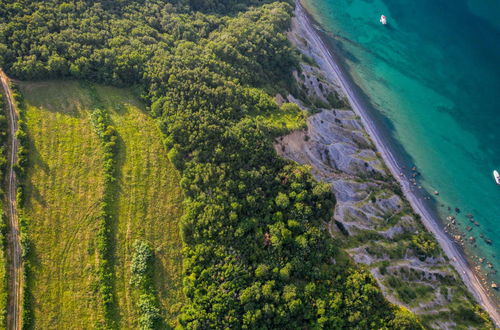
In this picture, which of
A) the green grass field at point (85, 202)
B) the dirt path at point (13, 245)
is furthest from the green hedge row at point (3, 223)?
the green grass field at point (85, 202)

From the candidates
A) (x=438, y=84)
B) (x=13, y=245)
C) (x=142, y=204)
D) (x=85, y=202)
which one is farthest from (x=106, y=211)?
(x=438, y=84)

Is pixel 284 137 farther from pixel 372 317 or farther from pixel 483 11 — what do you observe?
pixel 483 11

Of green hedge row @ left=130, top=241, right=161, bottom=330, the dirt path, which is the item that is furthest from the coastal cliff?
the dirt path

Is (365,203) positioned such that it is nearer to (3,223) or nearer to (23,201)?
(23,201)

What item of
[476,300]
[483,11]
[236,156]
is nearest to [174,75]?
[236,156]

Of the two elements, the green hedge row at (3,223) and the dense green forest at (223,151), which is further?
the dense green forest at (223,151)

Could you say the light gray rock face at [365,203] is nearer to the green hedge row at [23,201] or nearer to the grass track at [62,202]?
the grass track at [62,202]

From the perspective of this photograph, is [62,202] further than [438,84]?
No
